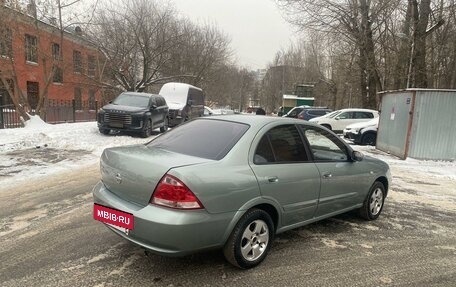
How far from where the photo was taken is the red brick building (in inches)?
624

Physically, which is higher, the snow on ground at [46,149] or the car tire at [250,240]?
the car tire at [250,240]

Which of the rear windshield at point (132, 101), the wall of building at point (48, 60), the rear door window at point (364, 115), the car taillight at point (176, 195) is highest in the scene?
the wall of building at point (48, 60)

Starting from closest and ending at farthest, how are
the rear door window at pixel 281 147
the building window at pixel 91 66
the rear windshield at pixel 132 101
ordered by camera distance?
1. the rear door window at pixel 281 147
2. the rear windshield at pixel 132 101
3. the building window at pixel 91 66

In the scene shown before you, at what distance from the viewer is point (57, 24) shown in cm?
1773

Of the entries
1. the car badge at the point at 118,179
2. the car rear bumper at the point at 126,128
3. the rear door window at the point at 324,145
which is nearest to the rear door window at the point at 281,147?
the rear door window at the point at 324,145

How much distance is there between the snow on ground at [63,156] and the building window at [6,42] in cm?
324

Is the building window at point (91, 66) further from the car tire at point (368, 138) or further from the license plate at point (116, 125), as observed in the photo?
the car tire at point (368, 138)

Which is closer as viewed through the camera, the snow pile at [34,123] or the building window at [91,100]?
the snow pile at [34,123]

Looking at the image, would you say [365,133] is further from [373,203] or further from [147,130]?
[373,203]

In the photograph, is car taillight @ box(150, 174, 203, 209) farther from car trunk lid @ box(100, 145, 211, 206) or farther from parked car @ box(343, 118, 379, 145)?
parked car @ box(343, 118, 379, 145)

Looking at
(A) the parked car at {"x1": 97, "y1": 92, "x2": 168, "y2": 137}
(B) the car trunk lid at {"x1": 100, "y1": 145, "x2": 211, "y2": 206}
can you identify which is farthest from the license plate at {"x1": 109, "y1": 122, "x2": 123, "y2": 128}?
(B) the car trunk lid at {"x1": 100, "y1": 145, "x2": 211, "y2": 206}

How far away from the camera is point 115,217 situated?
3.61m

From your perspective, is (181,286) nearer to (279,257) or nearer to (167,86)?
(279,257)

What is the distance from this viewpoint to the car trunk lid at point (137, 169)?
11.2ft
